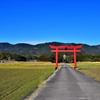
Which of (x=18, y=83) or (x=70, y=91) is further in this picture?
(x=18, y=83)

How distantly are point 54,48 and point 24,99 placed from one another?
306 feet

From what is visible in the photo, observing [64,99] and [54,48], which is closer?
[64,99]

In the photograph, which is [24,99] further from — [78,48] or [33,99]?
[78,48]

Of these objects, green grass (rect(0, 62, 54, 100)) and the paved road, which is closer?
the paved road

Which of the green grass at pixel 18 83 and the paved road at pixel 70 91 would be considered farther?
the green grass at pixel 18 83

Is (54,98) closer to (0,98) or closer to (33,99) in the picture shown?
(33,99)

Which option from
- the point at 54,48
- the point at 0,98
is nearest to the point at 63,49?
the point at 54,48

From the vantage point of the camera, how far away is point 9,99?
16703mm

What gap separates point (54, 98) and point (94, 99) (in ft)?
6.85

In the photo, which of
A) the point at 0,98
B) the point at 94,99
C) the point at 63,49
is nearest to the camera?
the point at 94,99

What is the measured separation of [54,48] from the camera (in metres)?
109

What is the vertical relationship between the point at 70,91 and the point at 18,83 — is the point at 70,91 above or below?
below

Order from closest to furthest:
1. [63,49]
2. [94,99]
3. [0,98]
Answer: [94,99], [0,98], [63,49]

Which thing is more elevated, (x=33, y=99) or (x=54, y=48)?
(x=54, y=48)
